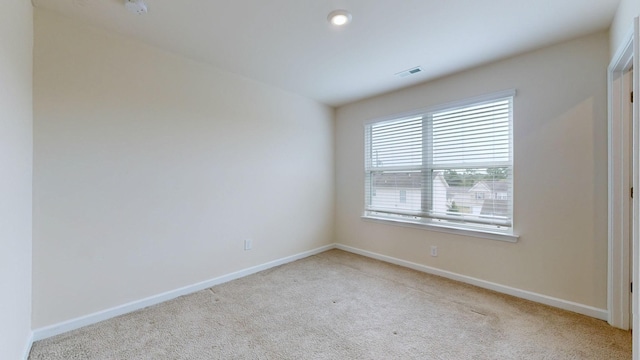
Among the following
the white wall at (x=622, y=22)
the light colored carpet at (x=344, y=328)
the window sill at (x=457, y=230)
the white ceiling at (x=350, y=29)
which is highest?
the white ceiling at (x=350, y=29)

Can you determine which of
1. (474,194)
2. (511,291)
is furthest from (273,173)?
(511,291)

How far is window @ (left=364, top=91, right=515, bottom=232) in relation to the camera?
2.73m

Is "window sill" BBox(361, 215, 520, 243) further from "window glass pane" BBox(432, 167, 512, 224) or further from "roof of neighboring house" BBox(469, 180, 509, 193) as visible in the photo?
"roof of neighboring house" BBox(469, 180, 509, 193)

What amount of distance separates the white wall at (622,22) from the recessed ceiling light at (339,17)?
168 centimetres

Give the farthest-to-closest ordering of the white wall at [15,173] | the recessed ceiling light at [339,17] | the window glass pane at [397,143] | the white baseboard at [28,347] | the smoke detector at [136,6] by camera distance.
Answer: the window glass pane at [397,143]
the recessed ceiling light at [339,17]
the smoke detector at [136,6]
the white baseboard at [28,347]
the white wall at [15,173]

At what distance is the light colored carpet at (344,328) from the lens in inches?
70.7

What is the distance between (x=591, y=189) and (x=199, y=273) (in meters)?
3.72

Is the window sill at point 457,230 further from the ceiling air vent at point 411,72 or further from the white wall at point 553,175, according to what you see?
the ceiling air vent at point 411,72

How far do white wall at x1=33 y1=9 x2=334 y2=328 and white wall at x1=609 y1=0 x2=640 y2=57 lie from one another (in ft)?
10.2

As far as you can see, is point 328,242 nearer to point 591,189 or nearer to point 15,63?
point 591,189

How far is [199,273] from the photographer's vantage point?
2.80 meters

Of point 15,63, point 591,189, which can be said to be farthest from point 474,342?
point 15,63

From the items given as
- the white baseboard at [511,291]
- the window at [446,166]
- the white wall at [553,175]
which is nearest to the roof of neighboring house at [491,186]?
the window at [446,166]

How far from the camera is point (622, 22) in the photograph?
1.81m
